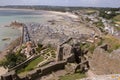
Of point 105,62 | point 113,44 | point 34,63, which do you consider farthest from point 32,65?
point 105,62

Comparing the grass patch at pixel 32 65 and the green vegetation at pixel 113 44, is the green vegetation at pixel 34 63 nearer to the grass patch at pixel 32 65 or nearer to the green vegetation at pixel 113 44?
the grass patch at pixel 32 65

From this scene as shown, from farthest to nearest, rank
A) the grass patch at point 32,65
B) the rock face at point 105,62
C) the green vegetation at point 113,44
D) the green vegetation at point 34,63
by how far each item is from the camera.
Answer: the green vegetation at point 34,63 < the grass patch at point 32,65 < the green vegetation at point 113,44 < the rock face at point 105,62

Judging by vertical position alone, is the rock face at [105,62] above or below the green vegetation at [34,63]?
above

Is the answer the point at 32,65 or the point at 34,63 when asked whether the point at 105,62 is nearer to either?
the point at 32,65

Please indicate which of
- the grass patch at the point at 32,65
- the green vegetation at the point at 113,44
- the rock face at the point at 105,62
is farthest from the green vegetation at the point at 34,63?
the rock face at the point at 105,62

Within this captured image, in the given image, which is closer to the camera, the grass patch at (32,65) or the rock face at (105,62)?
the rock face at (105,62)

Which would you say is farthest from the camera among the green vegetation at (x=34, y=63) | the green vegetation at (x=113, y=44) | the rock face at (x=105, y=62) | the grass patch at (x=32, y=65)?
the green vegetation at (x=34, y=63)

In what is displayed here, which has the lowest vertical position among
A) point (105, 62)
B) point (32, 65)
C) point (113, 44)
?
point (32, 65)

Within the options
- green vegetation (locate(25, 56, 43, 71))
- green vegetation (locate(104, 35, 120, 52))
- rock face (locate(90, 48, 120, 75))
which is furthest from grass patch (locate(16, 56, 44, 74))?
rock face (locate(90, 48, 120, 75))

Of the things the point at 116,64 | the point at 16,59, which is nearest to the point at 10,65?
the point at 16,59

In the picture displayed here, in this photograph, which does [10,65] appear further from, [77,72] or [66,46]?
[77,72]
